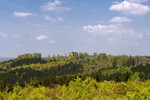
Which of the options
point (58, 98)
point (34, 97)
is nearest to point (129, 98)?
point (58, 98)

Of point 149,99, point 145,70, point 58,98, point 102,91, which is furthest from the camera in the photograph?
point 145,70

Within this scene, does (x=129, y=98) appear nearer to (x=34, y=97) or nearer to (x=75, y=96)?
(x=75, y=96)

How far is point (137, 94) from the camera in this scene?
48.3 ft

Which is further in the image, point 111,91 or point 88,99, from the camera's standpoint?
point 111,91

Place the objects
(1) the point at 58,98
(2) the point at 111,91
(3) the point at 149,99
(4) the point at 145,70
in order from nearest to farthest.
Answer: (3) the point at 149,99, (1) the point at 58,98, (2) the point at 111,91, (4) the point at 145,70

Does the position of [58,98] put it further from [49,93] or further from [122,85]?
[122,85]

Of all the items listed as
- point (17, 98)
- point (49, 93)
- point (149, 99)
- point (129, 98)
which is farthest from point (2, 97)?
point (149, 99)

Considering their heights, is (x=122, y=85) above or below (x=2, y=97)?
above

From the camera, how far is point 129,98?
14297 mm

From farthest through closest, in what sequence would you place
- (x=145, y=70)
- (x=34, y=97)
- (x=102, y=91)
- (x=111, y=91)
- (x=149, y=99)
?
(x=145, y=70) < (x=102, y=91) < (x=111, y=91) < (x=34, y=97) < (x=149, y=99)

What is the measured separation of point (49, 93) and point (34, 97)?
4047mm

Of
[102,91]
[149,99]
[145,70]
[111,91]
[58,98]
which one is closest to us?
[149,99]

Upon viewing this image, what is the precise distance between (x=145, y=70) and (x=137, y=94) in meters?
168

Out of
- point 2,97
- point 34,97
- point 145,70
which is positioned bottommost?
point 145,70
